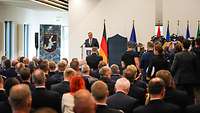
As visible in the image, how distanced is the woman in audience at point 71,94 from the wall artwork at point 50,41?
18.9 m

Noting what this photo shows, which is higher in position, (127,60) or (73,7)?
(73,7)

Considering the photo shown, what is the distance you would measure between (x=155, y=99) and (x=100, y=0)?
12.6m

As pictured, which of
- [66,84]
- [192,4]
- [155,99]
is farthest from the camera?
[192,4]

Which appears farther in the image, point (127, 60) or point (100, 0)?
point (100, 0)

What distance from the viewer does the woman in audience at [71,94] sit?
5.14 metres

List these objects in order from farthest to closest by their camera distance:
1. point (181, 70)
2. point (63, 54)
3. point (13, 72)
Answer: point (63, 54) → point (13, 72) → point (181, 70)

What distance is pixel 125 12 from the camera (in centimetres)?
1633

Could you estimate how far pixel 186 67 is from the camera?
8086mm

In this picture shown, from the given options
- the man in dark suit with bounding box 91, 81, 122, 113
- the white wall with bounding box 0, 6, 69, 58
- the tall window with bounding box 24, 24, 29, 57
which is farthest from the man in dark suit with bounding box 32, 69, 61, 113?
the tall window with bounding box 24, 24, 29, 57

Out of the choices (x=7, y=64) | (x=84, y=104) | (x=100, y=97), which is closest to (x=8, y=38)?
(x=7, y=64)

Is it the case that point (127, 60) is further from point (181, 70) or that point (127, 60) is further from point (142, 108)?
point (142, 108)

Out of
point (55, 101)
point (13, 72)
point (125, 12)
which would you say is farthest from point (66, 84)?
point (125, 12)

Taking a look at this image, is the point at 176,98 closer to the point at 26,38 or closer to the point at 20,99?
the point at 20,99

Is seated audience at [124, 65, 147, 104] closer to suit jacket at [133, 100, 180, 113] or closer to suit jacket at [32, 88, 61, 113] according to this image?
suit jacket at [32, 88, 61, 113]
